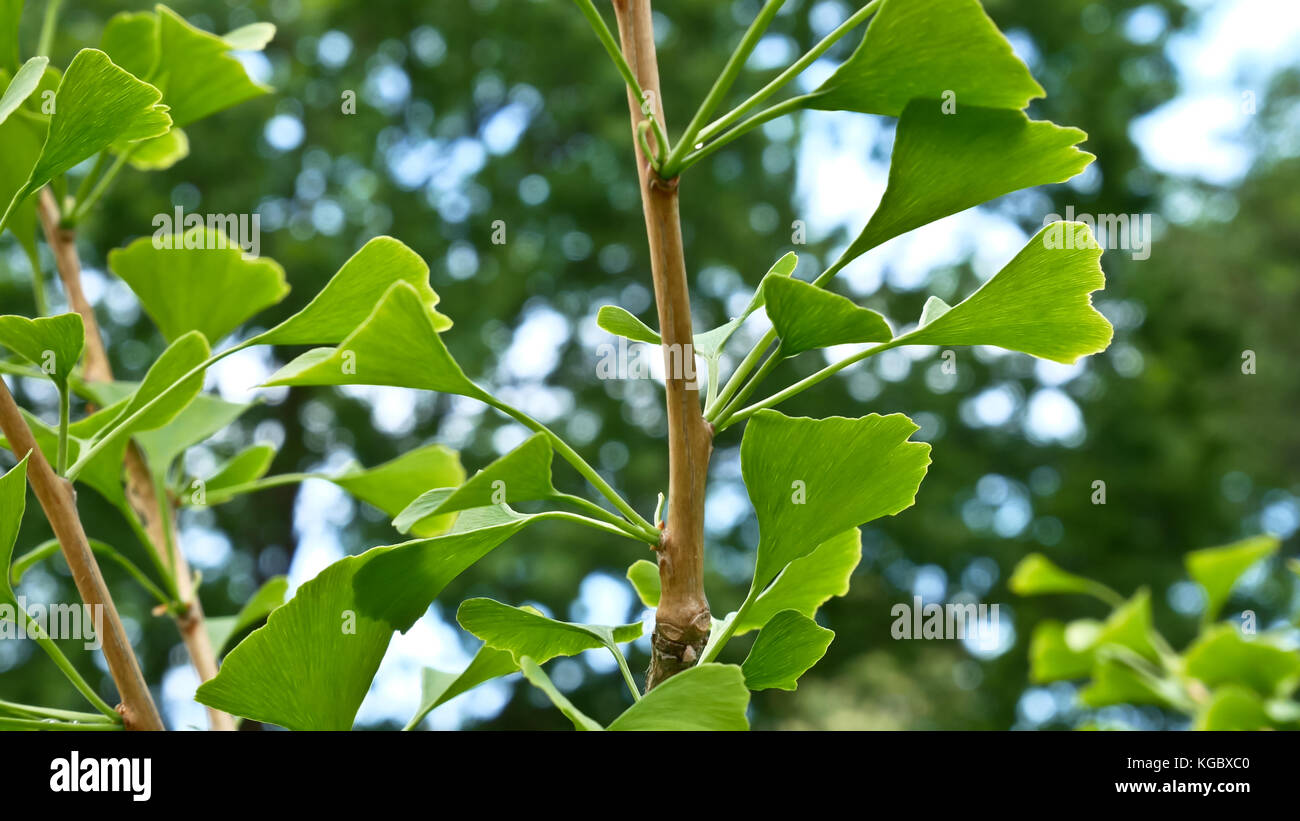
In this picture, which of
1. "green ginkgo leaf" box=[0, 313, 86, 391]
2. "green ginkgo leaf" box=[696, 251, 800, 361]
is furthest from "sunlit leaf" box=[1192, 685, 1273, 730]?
"green ginkgo leaf" box=[0, 313, 86, 391]

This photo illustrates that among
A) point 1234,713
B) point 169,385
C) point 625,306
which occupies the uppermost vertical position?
point 625,306

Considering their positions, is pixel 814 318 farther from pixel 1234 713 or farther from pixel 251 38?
pixel 1234 713

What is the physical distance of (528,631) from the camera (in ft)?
1.24

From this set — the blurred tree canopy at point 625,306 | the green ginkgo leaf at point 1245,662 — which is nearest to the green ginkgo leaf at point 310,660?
the green ginkgo leaf at point 1245,662

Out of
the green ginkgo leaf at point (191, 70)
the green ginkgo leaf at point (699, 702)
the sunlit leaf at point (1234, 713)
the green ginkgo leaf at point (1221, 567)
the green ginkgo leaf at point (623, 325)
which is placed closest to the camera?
the green ginkgo leaf at point (699, 702)

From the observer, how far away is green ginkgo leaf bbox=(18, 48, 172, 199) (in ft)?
1.07

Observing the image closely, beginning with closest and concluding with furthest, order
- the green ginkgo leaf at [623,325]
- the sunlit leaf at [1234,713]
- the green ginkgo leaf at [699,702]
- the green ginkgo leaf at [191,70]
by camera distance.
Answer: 1. the green ginkgo leaf at [699,702]
2. the green ginkgo leaf at [623,325]
3. the green ginkgo leaf at [191,70]
4. the sunlit leaf at [1234,713]

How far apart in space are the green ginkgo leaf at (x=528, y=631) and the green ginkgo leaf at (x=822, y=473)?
0.07m

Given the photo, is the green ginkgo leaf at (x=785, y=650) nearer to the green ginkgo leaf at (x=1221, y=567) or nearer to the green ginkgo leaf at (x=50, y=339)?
the green ginkgo leaf at (x=50, y=339)

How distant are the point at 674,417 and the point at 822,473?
0.18ft

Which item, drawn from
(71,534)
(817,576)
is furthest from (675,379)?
(71,534)

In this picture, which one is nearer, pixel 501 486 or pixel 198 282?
pixel 501 486

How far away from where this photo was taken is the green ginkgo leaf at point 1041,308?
352 mm
